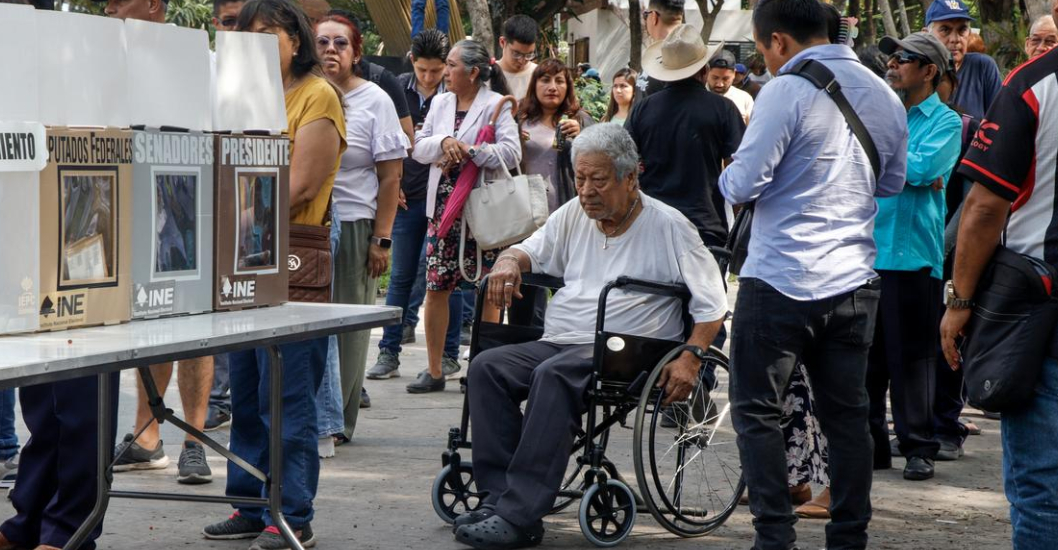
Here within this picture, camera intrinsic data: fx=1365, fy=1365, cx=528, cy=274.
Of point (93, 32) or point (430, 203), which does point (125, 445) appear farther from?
point (430, 203)

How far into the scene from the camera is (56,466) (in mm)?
4391

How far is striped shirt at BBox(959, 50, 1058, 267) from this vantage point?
3242 mm

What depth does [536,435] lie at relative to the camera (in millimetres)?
4754

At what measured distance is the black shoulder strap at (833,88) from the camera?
4.37m

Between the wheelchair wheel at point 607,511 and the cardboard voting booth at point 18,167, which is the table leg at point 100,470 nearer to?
the cardboard voting booth at point 18,167

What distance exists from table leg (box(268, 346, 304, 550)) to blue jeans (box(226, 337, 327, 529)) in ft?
0.40

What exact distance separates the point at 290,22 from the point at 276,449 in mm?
1450

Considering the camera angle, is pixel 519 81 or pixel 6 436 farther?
pixel 519 81

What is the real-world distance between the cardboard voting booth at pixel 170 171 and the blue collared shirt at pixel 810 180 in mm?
1721

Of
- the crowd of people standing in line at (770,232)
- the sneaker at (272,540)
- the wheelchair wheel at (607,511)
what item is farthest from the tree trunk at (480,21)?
the sneaker at (272,540)

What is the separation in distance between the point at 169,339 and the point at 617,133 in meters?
2.35

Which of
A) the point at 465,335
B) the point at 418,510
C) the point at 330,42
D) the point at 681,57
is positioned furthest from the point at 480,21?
the point at 418,510

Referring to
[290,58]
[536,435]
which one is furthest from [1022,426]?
[290,58]

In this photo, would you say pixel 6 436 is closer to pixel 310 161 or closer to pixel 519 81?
pixel 310 161
